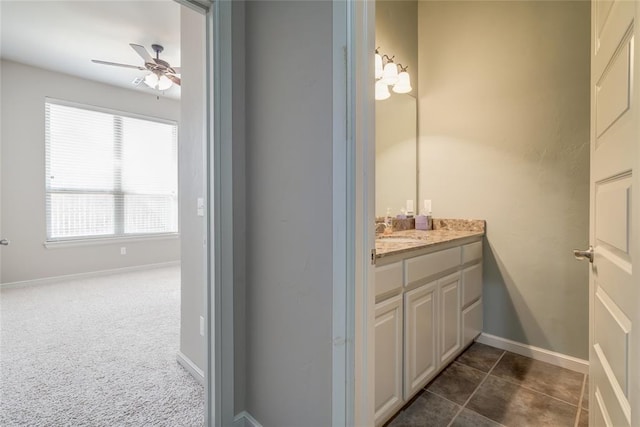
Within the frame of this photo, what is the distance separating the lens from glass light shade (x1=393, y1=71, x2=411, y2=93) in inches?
92.3

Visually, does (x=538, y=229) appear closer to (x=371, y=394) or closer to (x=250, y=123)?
(x=371, y=394)

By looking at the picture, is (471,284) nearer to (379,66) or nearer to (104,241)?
(379,66)

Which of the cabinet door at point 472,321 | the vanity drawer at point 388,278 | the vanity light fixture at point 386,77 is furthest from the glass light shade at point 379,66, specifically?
the cabinet door at point 472,321

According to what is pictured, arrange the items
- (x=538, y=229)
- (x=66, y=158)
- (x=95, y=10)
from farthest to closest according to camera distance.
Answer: (x=66, y=158)
(x=95, y=10)
(x=538, y=229)

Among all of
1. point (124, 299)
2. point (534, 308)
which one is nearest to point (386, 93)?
point (534, 308)

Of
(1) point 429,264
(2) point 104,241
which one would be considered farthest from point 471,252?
(2) point 104,241

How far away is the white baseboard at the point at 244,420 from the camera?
138 cm

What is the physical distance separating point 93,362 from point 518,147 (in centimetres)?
334

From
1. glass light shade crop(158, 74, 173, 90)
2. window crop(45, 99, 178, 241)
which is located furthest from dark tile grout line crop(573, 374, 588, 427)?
window crop(45, 99, 178, 241)

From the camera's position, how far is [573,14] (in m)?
1.99

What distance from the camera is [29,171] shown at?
3.94 m

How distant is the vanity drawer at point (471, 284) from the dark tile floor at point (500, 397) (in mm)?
423

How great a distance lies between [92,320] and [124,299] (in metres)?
0.63

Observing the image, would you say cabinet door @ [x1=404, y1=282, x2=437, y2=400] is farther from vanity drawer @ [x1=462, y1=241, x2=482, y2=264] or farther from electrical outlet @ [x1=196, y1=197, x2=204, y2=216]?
electrical outlet @ [x1=196, y1=197, x2=204, y2=216]
